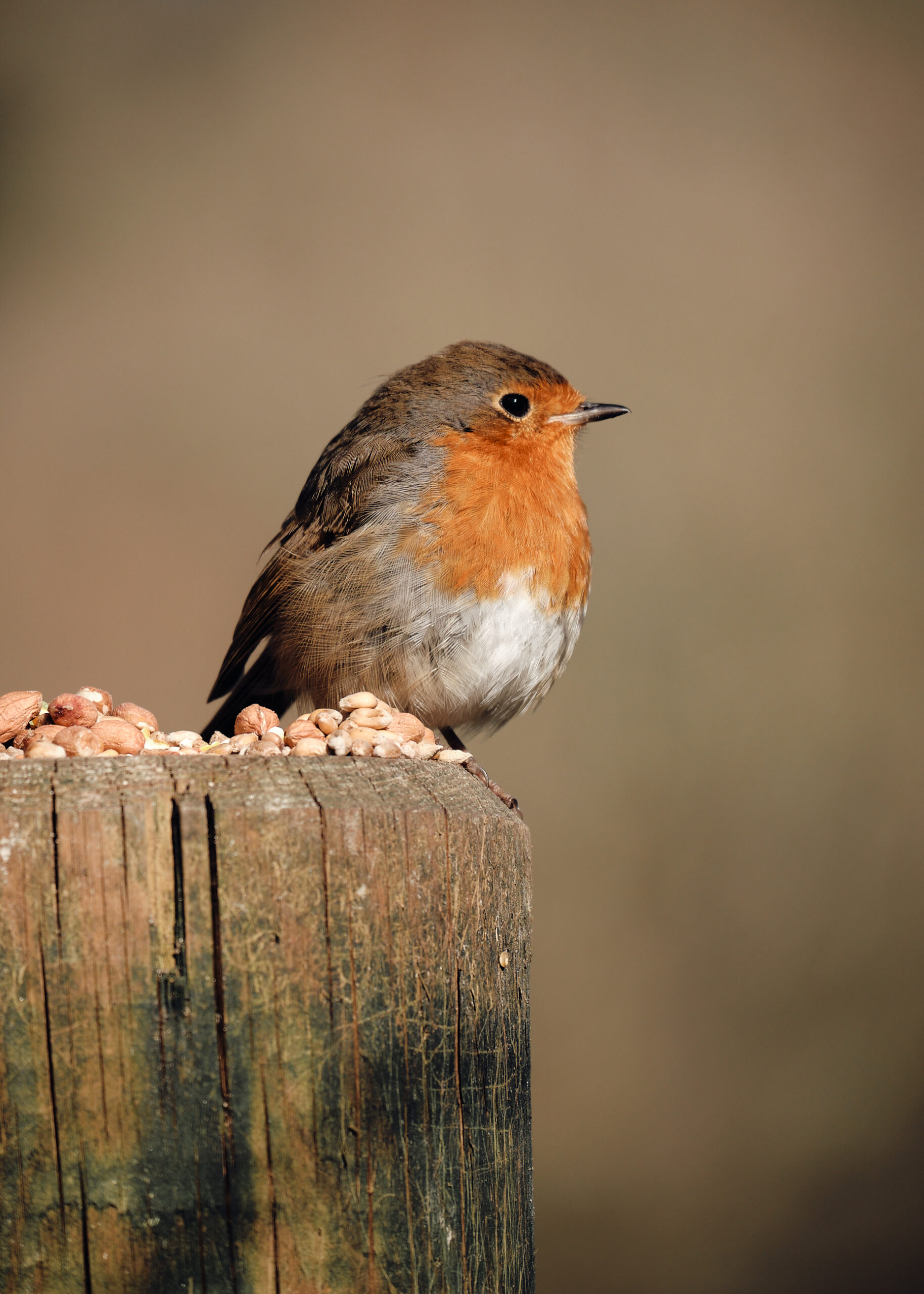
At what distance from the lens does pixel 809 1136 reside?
16.6 feet

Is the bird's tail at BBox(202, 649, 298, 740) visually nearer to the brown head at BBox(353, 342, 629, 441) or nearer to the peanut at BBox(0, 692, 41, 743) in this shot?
the brown head at BBox(353, 342, 629, 441)

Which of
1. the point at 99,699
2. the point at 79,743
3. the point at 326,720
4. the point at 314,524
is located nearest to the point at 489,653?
the point at 314,524

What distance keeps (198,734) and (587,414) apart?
1682 millimetres

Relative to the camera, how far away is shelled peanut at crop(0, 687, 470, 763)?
1.60 meters

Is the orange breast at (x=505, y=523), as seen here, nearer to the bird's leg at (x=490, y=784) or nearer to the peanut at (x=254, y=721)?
the bird's leg at (x=490, y=784)

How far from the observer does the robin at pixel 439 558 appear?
2723mm

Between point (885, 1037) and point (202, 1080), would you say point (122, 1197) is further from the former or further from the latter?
point (885, 1037)

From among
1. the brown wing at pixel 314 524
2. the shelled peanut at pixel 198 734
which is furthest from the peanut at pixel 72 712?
the brown wing at pixel 314 524

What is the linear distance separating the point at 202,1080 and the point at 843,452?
5.53 metres

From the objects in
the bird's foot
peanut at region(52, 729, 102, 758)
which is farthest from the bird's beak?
peanut at region(52, 729, 102, 758)

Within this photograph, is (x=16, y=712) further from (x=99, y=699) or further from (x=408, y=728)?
(x=408, y=728)

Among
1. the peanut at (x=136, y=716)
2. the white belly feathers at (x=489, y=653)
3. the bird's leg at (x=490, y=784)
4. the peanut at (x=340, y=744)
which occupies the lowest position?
the bird's leg at (x=490, y=784)

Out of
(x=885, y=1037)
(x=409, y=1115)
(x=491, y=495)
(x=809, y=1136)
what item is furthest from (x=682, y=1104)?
(x=409, y=1115)

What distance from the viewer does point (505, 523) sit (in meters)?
2.77
